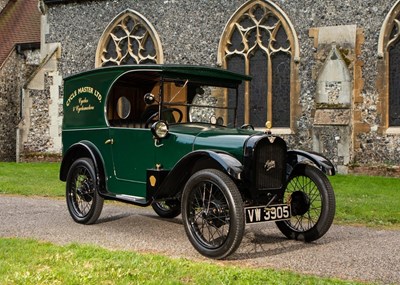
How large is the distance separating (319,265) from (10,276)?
269 centimetres

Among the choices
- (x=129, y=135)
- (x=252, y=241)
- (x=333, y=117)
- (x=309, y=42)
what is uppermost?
(x=309, y=42)

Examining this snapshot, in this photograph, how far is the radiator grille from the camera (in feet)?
19.6

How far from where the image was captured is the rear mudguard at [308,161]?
6.31 meters

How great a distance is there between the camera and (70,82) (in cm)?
827

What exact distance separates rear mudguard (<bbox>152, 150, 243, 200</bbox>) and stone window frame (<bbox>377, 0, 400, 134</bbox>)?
9300mm

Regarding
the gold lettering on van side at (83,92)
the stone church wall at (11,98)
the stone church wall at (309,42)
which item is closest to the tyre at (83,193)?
the gold lettering on van side at (83,92)

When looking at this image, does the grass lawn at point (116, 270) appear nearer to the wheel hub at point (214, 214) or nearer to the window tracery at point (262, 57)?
the wheel hub at point (214, 214)

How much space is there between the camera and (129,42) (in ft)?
60.2

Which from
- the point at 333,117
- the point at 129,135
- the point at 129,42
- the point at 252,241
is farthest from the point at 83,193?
the point at 129,42

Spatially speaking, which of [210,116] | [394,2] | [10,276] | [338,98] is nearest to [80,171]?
[210,116]

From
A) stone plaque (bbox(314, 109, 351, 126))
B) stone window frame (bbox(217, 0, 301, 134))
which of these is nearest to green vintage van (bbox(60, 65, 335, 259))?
stone plaque (bbox(314, 109, 351, 126))

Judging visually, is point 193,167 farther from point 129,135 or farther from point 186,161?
point 129,135

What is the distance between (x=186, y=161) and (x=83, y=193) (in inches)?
84.1

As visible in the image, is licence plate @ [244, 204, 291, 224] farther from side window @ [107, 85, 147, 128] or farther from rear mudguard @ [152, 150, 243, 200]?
side window @ [107, 85, 147, 128]
